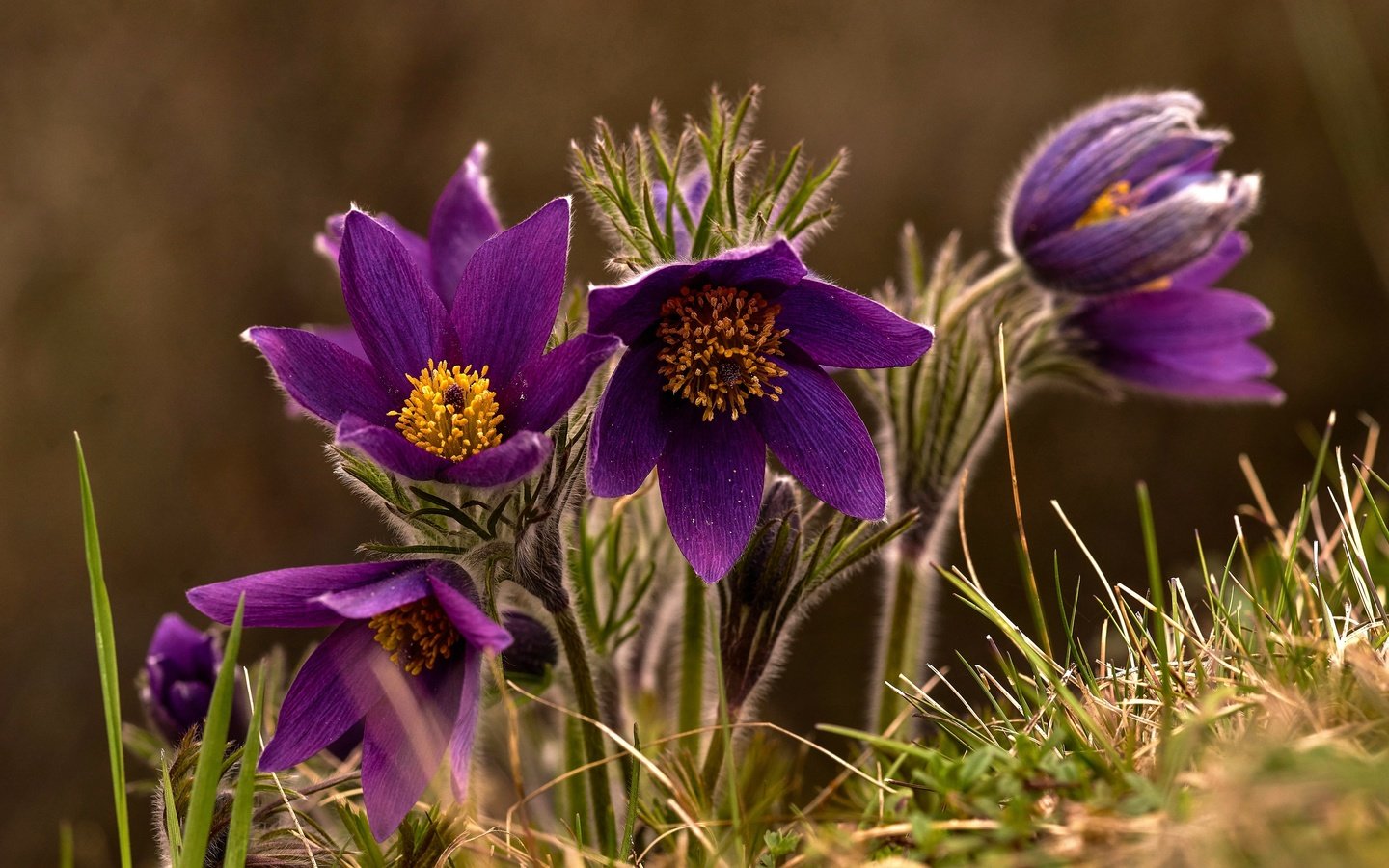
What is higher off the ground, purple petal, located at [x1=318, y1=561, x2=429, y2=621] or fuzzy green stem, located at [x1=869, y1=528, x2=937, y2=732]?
purple petal, located at [x1=318, y1=561, x2=429, y2=621]

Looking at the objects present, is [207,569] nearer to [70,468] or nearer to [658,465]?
[70,468]

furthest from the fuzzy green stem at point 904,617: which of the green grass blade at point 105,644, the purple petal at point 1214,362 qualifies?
the green grass blade at point 105,644

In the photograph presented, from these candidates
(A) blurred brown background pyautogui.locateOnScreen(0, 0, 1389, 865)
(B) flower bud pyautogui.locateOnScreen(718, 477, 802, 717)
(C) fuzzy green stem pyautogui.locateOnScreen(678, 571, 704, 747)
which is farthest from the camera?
(A) blurred brown background pyautogui.locateOnScreen(0, 0, 1389, 865)

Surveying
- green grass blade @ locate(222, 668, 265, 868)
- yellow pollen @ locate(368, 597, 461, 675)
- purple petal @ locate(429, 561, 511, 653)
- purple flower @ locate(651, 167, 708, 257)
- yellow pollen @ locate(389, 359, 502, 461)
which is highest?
purple flower @ locate(651, 167, 708, 257)

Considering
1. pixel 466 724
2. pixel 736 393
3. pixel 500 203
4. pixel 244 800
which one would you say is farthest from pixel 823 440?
pixel 500 203

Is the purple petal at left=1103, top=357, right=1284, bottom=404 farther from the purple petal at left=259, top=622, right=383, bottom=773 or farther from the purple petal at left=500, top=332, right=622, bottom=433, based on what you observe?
the purple petal at left=259, top=622, right=383, bottom=773

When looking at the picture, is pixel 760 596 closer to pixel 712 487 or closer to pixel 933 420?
pixel 712 487

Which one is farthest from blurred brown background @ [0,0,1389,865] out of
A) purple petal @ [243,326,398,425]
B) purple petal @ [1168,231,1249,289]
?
purple petal @ [243,326,398,425]
